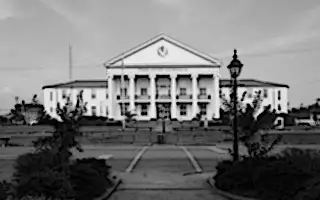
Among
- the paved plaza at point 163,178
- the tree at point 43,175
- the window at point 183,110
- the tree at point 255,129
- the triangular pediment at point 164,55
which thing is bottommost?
the paved plaza at point 163,178

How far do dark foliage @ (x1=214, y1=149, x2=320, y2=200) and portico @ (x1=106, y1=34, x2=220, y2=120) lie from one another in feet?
226

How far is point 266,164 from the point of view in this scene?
11367 mm

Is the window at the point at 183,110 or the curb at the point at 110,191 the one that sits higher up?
the window at the point at 183,110

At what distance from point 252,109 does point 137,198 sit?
16.4 ft

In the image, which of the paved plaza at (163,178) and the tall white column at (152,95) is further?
the tall white column at (152,95)

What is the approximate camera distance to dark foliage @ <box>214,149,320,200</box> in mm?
9305

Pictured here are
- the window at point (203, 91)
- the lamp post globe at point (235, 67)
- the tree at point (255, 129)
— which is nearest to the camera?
the tree at point (255, 129)

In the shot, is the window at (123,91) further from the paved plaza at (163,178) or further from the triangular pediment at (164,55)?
the paved plaza at (163,178)

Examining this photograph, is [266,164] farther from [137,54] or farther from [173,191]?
[137,54]

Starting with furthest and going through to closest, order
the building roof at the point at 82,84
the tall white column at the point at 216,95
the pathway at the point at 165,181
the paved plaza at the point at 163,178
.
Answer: the building roof at the point at 82,84 → the tall white column at the point at 216,95 → the paved plaza at the point at 163,178 → the pathway at the point at 165,181

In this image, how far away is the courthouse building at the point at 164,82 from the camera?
269 ft

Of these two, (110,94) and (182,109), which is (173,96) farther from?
(110,94)

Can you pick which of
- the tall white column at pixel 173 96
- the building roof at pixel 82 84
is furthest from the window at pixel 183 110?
the building roof at pixel 82 84

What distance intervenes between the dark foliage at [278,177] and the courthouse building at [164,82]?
67.4 meters
